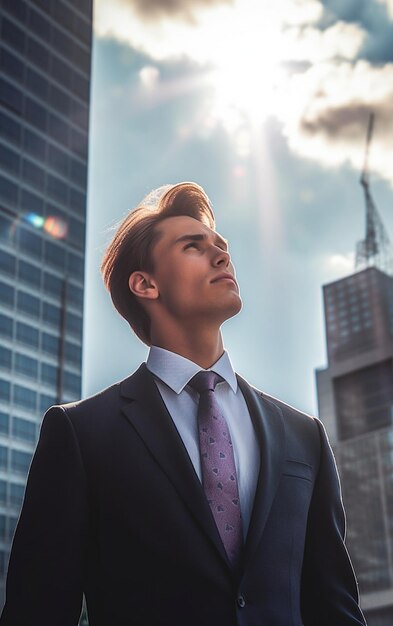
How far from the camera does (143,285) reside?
4.18 meters

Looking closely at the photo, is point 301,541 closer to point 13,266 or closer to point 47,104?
point 13,266

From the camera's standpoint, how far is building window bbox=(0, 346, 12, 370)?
95188 mm

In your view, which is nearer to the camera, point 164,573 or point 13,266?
point 164,573

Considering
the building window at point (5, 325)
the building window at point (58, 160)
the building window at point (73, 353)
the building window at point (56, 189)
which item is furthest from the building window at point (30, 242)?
the building window at point (73, 353)

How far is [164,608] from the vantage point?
3367 mm

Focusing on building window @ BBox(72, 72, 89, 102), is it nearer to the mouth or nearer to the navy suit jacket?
the mouth

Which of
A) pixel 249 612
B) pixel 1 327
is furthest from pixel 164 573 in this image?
pixel 1 327

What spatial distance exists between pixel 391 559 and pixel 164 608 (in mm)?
165711

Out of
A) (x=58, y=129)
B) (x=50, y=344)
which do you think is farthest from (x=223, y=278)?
(x=58, y=129)

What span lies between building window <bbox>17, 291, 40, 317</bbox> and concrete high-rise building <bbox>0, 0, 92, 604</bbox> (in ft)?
0.36

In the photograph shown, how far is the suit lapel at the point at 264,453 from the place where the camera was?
3473 mm

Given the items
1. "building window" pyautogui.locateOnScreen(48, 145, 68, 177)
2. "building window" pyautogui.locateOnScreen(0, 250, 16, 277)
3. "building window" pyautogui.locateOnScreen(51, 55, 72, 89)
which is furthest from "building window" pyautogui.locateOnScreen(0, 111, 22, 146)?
"building window" pyautogui.locateOnScreen(0, 250, 16, 277)

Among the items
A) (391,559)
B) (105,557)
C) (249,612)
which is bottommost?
(249,612)

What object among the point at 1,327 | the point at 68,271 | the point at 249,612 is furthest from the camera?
the point at 68,271
